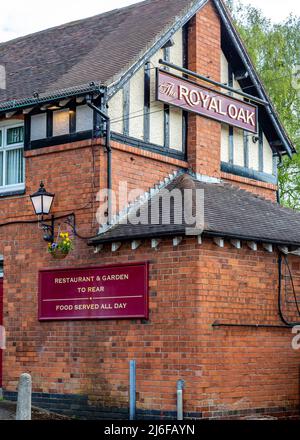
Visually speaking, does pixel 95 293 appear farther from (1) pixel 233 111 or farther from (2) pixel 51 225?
(1) pixel 233 111

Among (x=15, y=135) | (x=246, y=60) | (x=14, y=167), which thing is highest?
(x=246, y=60)

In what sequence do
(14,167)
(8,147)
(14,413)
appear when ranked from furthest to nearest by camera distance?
(8,147) → (14,167) → (14,413)

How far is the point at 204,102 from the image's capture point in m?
18.2

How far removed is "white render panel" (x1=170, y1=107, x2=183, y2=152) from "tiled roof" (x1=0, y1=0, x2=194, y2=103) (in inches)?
63.3

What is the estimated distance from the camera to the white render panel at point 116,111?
16.3 m

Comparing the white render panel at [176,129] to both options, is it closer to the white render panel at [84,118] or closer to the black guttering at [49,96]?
the white render panel at [84,118]

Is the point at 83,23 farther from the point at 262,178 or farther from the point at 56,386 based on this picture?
the point at 56,386

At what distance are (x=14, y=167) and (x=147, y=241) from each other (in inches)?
153

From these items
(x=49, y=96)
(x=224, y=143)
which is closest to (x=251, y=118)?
(x=224, y=143)

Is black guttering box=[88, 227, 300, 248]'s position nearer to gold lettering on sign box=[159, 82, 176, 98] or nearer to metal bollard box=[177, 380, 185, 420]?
metal bollard box=[177, 380, 185, 420]

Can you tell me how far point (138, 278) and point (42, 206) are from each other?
2440mm

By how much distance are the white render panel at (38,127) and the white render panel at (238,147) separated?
4726 mm

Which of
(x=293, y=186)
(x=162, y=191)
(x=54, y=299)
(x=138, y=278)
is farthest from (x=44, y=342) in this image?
(x=293, y=186)

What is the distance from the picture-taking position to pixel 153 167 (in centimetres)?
1722
